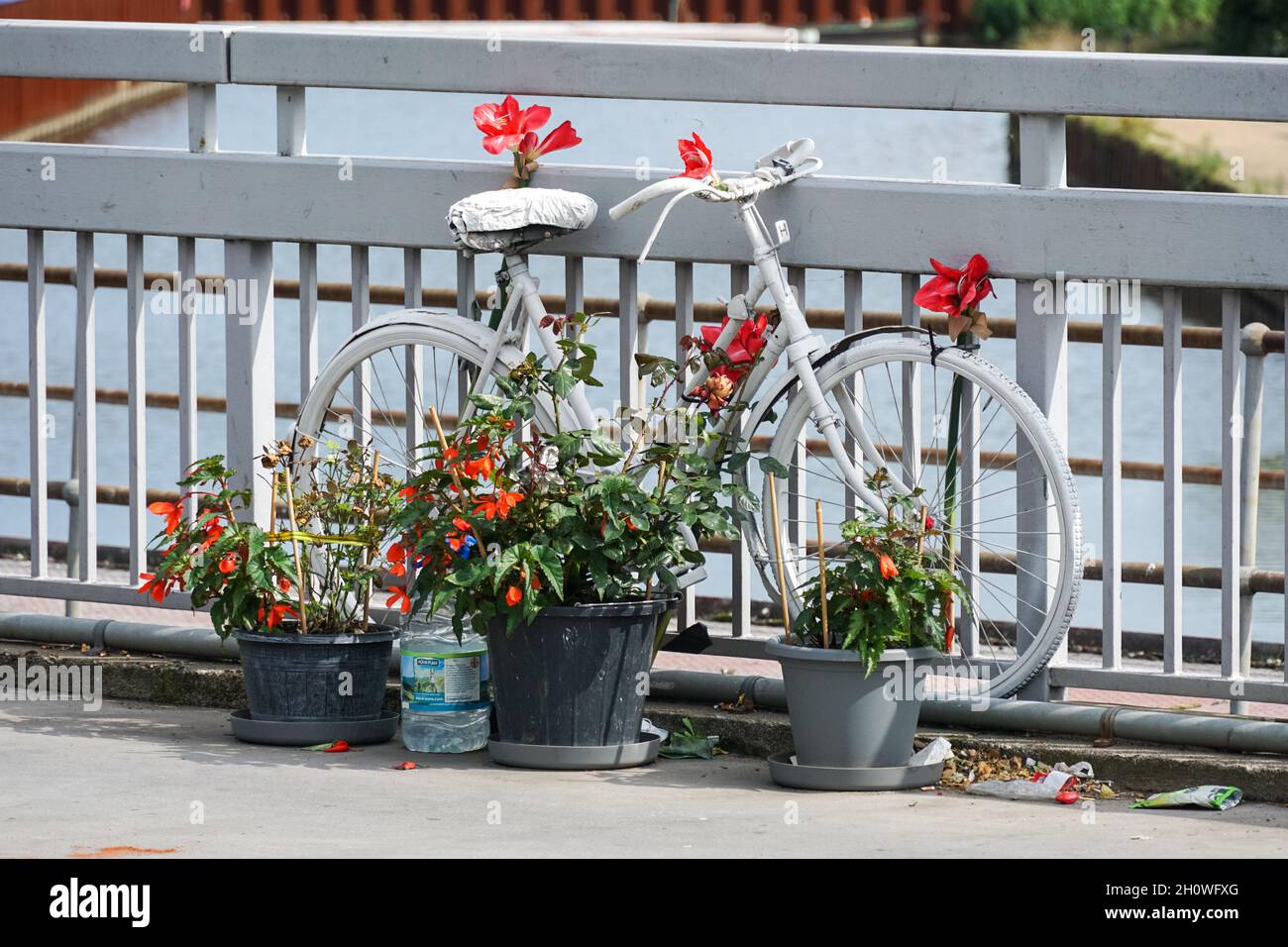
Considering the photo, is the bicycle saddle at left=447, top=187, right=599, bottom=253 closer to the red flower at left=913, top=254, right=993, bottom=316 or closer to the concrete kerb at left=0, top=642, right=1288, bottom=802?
the red flower at left=913, top=254, right=993, bottom=316

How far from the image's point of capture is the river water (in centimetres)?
1089

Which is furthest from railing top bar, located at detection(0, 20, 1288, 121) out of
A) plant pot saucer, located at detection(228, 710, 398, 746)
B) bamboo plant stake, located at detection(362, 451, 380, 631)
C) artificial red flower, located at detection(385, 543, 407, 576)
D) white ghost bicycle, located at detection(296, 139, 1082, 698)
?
plant pot saucer, located at detection(228, 710, 398, 746)

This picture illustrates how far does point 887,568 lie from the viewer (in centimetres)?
388

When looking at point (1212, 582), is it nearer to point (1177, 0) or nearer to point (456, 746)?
point (456, 746)

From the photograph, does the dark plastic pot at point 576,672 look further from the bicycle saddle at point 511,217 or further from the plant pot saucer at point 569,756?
the bicycle saddle at point 511,217

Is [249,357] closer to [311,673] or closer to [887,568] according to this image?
[311,673]

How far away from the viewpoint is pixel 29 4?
39.6 metres

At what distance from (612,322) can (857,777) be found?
8.62m

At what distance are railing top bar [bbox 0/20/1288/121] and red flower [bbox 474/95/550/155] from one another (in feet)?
0.23

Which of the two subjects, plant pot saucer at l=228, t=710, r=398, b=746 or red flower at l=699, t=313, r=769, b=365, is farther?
plant pot saucer at l=228, t=710, r=398, b=746

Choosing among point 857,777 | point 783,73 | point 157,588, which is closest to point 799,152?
point 783,73

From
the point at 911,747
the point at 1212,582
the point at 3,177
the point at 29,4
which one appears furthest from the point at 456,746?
the point at 29,4

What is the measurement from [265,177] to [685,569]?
57.8 inches

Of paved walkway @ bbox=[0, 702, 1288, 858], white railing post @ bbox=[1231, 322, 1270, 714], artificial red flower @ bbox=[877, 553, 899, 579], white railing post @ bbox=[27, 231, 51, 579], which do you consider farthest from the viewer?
white railing post @ bbox=[1231, 322, 1270, 714]
